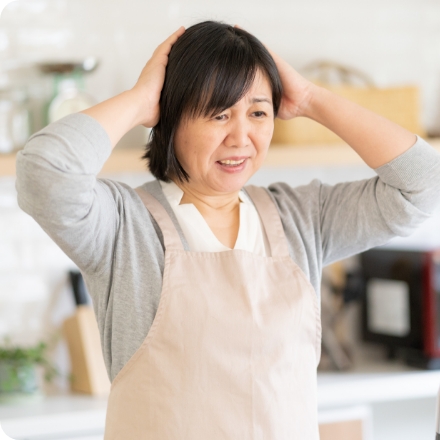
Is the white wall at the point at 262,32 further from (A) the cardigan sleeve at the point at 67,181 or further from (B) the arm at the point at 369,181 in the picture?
(A) the cardigan sleeve at the point at 67,181

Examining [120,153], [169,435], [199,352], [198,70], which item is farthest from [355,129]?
[120,153]

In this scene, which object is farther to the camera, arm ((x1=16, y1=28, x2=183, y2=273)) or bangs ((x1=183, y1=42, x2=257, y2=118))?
bangs ((x1=183, y1=42, x2=257, y2=118))

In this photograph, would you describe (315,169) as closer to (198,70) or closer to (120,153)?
(120,153)

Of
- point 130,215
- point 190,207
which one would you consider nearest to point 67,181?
point 130,215

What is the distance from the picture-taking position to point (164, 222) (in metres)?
1.21

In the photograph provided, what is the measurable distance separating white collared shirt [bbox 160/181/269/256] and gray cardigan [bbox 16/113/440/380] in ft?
0.07

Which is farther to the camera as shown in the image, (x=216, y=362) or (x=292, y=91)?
(x=292, y=91)

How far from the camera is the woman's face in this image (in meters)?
1.18

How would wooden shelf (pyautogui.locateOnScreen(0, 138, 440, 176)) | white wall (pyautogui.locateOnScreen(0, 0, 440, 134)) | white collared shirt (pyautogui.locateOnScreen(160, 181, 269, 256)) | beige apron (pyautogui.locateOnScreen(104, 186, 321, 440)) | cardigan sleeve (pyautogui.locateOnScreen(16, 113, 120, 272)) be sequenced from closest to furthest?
cardigan sleeve (pyautogui.locateOnScreen(16, 113, 120, 272))
beige apron (pyautogui.locateOnScreen(104, 186, 321, 440))
white collared shirt (pyautogui.locateOnScreen(160, 181, 269, 256))
wooden shelf (pyautogui.locateOnScreen(0, 138, 440, 176))
white wall (pyautogui.locateOnScreen(0, 0, 440, 134))

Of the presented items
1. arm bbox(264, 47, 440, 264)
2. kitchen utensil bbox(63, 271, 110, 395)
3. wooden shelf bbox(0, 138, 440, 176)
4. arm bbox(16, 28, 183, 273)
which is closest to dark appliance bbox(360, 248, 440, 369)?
wooden shelf bbox(0, 138, 440, 176)

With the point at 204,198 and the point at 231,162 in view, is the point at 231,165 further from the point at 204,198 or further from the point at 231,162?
the point at 204,198

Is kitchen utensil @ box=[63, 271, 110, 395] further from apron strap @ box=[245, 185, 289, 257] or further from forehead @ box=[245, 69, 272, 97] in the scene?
forehead @ box=[245, 69, 272, 97]

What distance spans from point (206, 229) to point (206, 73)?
27 cm

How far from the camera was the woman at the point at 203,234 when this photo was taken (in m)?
1.10
